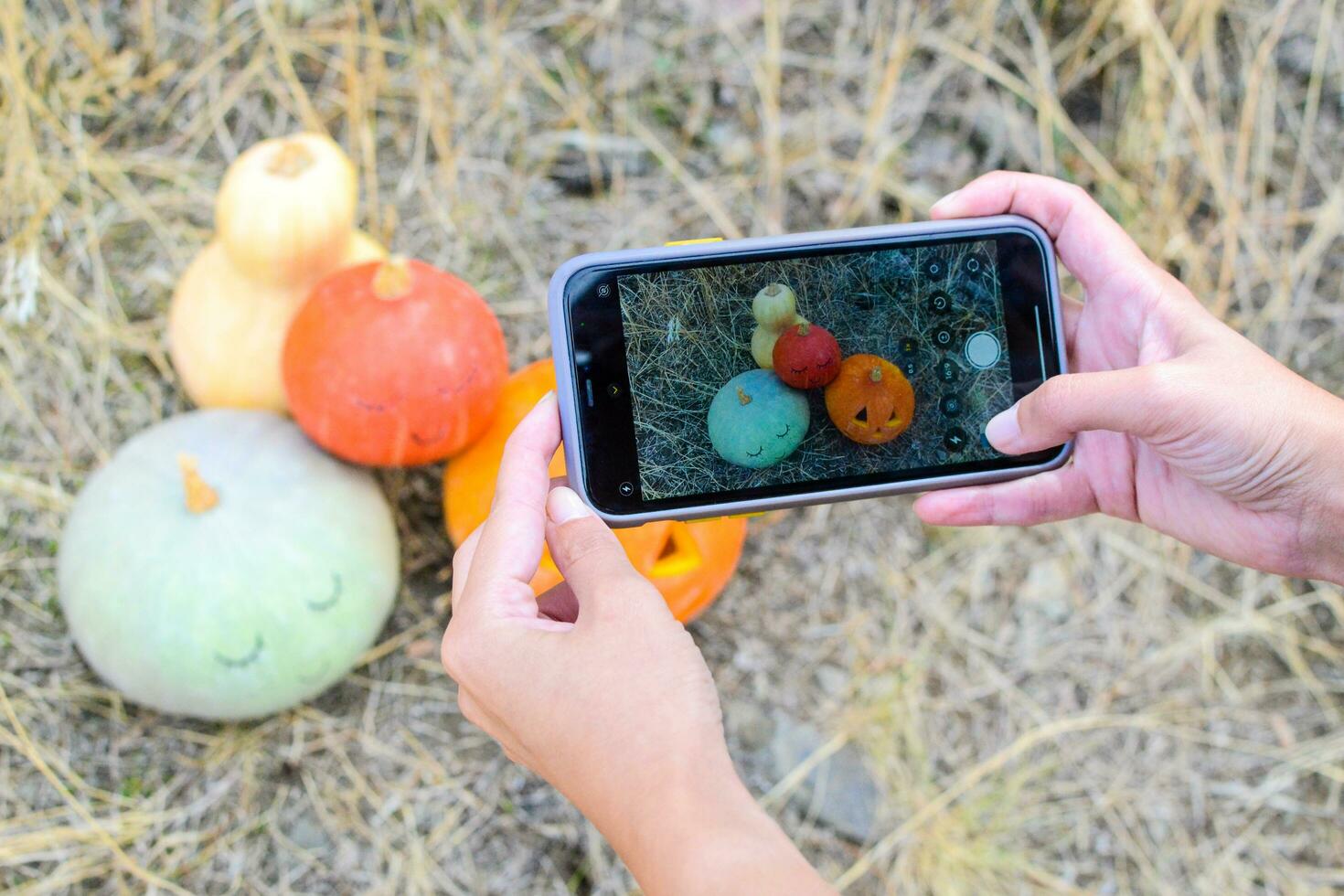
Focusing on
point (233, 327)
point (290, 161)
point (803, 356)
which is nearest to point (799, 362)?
point (803, 356)

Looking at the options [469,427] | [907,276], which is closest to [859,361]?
[907,276]

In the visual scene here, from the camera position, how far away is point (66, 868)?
190 cm

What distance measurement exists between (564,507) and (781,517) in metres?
0.96

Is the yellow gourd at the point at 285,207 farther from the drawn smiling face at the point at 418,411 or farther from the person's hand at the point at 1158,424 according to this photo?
the person's hand at the point at 1158,424

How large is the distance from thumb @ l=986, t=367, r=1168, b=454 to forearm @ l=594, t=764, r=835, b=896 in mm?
635

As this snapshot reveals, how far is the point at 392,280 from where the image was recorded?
1627 millimetres

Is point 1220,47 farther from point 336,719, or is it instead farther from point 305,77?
point 336,719

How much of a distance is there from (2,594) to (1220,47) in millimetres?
2969

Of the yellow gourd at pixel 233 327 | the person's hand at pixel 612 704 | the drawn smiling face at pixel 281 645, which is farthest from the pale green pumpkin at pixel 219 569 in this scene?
the person's hand at pixel 612 704

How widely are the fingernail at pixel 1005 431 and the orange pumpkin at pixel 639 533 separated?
0.47 metres

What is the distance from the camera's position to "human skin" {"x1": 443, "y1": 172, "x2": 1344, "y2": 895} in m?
1.08

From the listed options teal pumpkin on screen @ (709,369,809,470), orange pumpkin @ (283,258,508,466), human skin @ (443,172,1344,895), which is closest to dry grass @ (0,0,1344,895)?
orange pumpkin @ (283,258,508,466)

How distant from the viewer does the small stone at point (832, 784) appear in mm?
2100

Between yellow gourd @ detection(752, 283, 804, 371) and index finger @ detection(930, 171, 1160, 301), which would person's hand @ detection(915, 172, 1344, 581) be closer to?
index finger @ detection(930, 171, 1160, 301)
